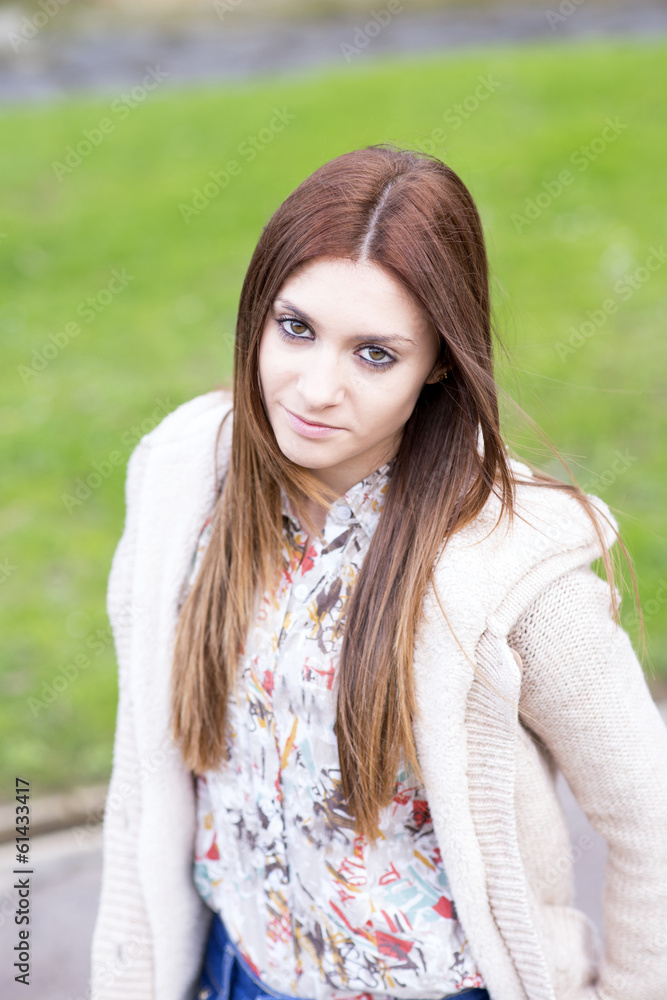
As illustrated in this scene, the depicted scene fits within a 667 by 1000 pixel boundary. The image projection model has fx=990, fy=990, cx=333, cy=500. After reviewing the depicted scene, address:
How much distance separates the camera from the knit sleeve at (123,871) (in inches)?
86.2

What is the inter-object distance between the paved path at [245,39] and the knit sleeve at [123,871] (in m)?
9.93

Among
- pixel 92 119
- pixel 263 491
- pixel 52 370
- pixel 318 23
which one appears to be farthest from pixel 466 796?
pixel 318 23

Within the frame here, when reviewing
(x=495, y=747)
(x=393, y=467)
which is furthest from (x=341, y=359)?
(x=495, y=747)

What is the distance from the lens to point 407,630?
1754mm

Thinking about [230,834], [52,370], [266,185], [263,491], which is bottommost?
[230,834]

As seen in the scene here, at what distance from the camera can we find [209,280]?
282 inches

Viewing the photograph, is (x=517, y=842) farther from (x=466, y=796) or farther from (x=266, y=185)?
(x=266, y=185)

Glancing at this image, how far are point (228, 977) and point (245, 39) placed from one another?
1371cm

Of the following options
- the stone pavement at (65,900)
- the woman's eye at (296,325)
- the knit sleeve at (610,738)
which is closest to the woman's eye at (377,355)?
the woman's eye at (296,325)

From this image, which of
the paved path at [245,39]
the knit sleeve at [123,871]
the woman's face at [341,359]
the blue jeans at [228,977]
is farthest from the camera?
the paved path at [245,39]

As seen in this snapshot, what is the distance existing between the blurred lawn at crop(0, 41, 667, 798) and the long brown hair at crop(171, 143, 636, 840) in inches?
18.1

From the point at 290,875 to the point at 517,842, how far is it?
0.47 meters

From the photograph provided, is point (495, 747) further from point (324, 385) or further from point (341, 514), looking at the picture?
point (324, 385)

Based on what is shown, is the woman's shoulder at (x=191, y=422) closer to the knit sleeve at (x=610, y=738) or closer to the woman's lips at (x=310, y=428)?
the woman's lips at (x=310, y=428)
